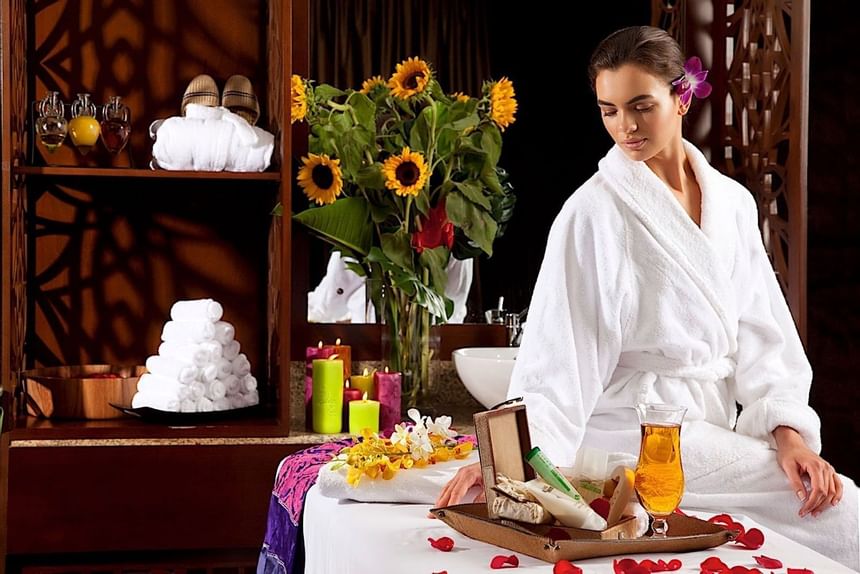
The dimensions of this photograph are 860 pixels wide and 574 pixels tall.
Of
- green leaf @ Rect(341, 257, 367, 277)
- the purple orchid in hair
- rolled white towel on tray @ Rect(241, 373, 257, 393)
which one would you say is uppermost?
the purple orchid in hair

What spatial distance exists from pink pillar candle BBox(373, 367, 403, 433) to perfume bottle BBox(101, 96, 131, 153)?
2.84ft

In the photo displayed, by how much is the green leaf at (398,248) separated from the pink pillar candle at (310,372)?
29cm

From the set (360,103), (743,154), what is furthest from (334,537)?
(743,154)

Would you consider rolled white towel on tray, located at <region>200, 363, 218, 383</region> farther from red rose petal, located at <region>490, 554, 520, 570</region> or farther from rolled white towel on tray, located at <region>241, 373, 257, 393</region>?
red rose petal, located at <region>490, 554, 520, 570</region>

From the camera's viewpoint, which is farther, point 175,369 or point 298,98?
point 298,98

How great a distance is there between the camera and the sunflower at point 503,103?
2.92 m

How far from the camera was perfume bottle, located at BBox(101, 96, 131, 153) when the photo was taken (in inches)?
106

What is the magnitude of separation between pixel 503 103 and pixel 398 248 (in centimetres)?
48

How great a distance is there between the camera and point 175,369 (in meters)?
2.63

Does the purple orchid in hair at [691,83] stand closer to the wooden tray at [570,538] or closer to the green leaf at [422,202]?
the wooden tray at [570,538]

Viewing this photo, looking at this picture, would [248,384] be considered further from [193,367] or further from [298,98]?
[298,98]

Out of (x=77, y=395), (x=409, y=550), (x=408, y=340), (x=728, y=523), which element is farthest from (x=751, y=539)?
(x=77, y=395)

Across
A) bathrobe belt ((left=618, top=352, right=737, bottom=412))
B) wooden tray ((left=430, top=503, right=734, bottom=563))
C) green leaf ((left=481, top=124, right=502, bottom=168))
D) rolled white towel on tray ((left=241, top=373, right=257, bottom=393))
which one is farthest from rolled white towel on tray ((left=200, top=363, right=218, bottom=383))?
wooden tray ((left=430, top=503, right=734, bottom=563))

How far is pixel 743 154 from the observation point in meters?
2.86
